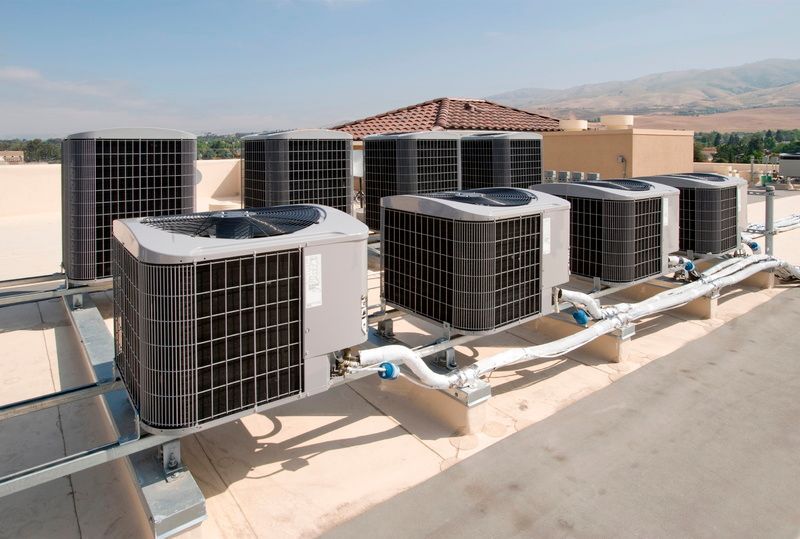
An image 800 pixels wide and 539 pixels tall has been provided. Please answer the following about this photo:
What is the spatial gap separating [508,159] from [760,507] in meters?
6.01

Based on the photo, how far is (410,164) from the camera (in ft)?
26.3

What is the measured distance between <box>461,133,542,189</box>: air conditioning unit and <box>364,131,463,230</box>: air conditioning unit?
0.40 meters

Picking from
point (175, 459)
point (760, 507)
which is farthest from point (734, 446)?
point (175, 459)

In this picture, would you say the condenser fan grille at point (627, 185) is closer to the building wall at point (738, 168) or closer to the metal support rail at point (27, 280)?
the metal support rail at point (27, 280)

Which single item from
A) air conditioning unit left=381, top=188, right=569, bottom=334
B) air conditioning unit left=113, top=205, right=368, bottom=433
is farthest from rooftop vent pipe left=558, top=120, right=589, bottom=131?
air conditioning unit left=113, top=205, right=368, bottom=433

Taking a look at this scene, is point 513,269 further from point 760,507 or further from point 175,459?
point 175,459

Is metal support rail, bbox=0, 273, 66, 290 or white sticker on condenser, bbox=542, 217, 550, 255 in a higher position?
white sticker on condenser, bbox=542, 217, 550, 255

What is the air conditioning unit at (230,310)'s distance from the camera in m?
2.81

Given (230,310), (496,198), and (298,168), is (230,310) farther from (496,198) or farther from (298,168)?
(298,168)

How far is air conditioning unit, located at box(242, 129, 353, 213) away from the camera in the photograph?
23.5ft

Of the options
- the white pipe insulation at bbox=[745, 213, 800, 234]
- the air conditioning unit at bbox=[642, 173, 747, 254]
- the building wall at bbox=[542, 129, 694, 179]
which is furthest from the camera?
the building wall at bbox=[542, 129, 694, 179]

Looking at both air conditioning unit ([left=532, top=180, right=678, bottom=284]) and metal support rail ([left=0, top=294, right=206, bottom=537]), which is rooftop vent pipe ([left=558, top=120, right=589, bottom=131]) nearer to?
air conditioning unit ([left=532, top=180, right=678, bottom=284])

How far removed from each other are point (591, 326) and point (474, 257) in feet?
6.44

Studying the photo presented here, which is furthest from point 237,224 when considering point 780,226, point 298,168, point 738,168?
point 738,168
